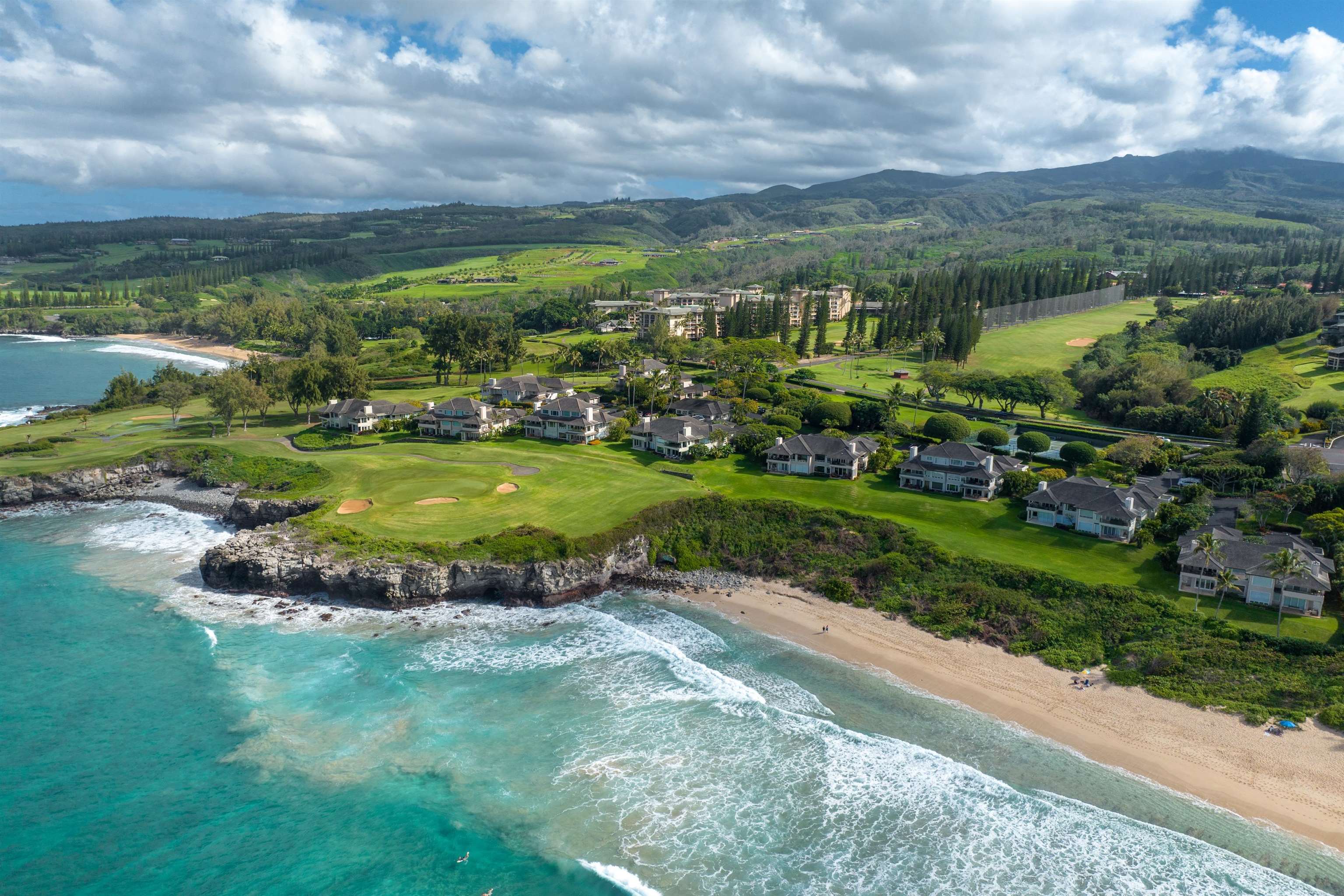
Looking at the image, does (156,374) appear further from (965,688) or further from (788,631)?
(965,688)

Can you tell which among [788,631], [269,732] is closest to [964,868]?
[788,631]

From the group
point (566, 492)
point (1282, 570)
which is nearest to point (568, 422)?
point (566, 492)

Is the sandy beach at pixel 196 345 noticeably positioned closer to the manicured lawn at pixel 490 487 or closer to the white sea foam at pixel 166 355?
the white sea foam at pixel 166 355

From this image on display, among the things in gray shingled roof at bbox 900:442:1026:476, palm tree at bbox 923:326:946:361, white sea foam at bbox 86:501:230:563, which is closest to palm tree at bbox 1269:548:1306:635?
gray shingled roof at bbox 900:442:1026:476

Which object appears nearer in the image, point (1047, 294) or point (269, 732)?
point (269, 732)

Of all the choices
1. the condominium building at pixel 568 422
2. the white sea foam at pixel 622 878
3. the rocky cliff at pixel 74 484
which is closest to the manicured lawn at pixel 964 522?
the condominium building at pixel 568 422
